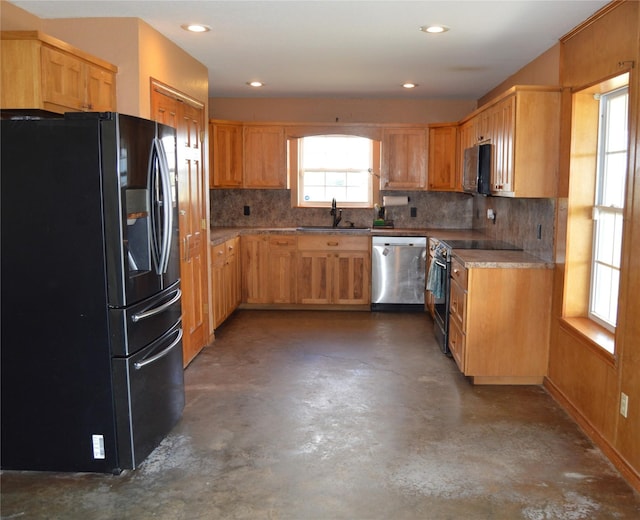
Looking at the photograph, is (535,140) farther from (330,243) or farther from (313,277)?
(313,277)

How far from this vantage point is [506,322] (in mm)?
4305

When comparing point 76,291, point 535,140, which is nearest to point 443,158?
point 535,140

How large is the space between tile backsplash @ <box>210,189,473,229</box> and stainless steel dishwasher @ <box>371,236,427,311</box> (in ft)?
2.54

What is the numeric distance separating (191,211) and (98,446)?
2244 millimetres

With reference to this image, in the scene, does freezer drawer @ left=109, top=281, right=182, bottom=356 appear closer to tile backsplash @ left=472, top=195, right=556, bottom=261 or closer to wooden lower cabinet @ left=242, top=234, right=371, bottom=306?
tile backsplash @ left=472, top=195, right=556, bottom=261

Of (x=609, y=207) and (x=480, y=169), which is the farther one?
(x=480, y=169)

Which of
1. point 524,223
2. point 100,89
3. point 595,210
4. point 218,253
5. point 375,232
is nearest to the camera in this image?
point 100,89

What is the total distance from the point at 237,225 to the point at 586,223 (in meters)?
4.43

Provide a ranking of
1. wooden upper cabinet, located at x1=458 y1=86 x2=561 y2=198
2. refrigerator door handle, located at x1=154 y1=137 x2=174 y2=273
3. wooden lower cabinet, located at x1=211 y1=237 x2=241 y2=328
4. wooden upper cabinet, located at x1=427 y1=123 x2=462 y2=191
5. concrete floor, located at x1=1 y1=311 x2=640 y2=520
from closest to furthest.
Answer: concrete floor, located at x1=1 y1=311 x2=640 y2=520 < refrigerator door handle, located at x1=154 y1=137 x2=174 y2=273 < wooden upper cabinet, located at x1=458 y1=86 x2=561 y2=198 < wooden lower cabinet, located at x1=211 y1=237 x2=241 y2=328 < wooden upper cabinet, located at x1=427 y1=123 x2=462 y2=191

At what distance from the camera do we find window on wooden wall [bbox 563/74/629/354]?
144 inches

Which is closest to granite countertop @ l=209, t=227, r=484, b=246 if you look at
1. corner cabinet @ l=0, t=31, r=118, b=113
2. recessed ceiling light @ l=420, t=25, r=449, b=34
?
recessed ceiling light @ l=420, t=25, r=449, b=34

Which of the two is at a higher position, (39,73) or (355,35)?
(355,35)

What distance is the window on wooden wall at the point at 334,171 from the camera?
24.1ft

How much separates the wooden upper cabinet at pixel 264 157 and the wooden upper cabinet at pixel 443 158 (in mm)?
1702
